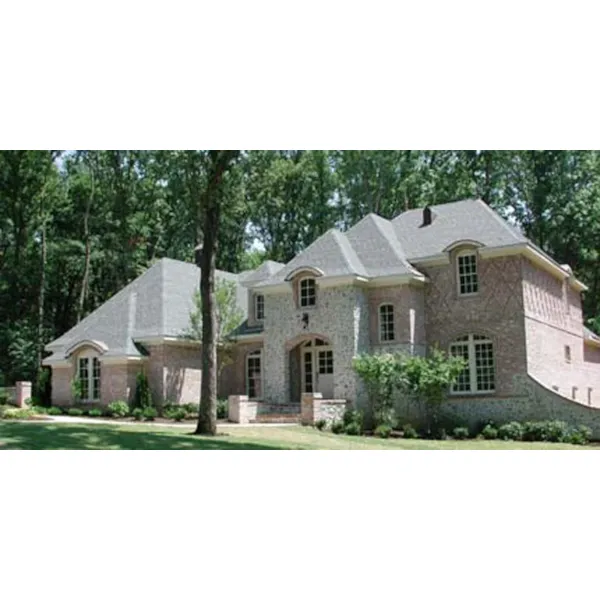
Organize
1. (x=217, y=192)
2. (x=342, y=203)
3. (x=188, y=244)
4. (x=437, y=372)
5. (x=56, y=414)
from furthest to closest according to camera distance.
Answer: (x=188, y=244) → (x=342, y=203) → (x=56, y=414) → (x=437, y=372) → (x=217, y=192)

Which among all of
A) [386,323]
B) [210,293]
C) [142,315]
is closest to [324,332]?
[386,323]

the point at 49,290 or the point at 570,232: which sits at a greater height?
the point at 570,232

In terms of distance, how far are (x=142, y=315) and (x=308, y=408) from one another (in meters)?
7.99

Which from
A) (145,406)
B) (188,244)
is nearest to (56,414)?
(145,406)

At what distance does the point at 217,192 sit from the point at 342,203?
18.4 metres

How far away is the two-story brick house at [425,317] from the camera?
22.9m

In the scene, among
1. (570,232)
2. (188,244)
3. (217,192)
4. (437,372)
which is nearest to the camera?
(217,192)

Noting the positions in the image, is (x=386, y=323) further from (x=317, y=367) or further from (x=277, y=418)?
(x=277, y=418)

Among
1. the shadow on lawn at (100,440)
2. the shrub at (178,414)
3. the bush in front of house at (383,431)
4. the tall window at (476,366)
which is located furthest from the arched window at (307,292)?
the shadow on lawn at (100,440)

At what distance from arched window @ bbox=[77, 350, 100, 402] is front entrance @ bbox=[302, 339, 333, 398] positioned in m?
6.89

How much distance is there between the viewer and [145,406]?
976 inches

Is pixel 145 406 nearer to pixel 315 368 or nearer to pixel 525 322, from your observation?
pixel 315 368

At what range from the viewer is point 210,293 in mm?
19156
